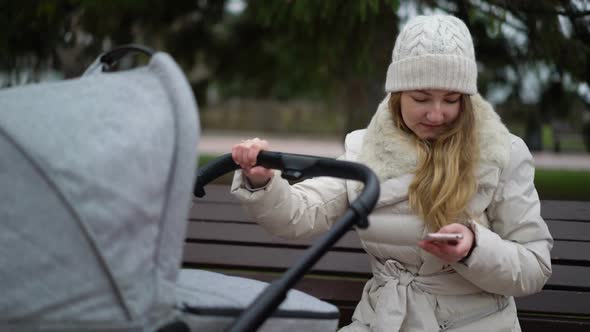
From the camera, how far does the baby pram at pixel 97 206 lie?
5.15ft

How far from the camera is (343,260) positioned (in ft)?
10.1

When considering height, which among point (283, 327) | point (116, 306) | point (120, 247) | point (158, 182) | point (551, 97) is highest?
point (158, 182)

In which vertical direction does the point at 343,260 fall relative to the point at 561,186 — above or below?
above

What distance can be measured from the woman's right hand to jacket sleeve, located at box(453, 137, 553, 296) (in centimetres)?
60

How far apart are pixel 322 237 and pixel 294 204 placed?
69 cm

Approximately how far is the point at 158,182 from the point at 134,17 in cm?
561

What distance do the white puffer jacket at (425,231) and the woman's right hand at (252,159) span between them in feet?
0.11

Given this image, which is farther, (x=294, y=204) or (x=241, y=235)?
(x=241, y=235)

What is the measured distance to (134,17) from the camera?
22.9 feet

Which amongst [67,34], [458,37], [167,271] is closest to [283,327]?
[167,271]

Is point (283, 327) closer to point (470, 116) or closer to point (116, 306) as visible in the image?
point (116, 306)

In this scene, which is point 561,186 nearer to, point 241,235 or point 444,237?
point 241,235

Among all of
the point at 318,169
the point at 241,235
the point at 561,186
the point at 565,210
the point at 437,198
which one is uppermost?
the point at 318,169

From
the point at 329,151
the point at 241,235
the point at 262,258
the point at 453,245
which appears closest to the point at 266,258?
the point at 262,258
